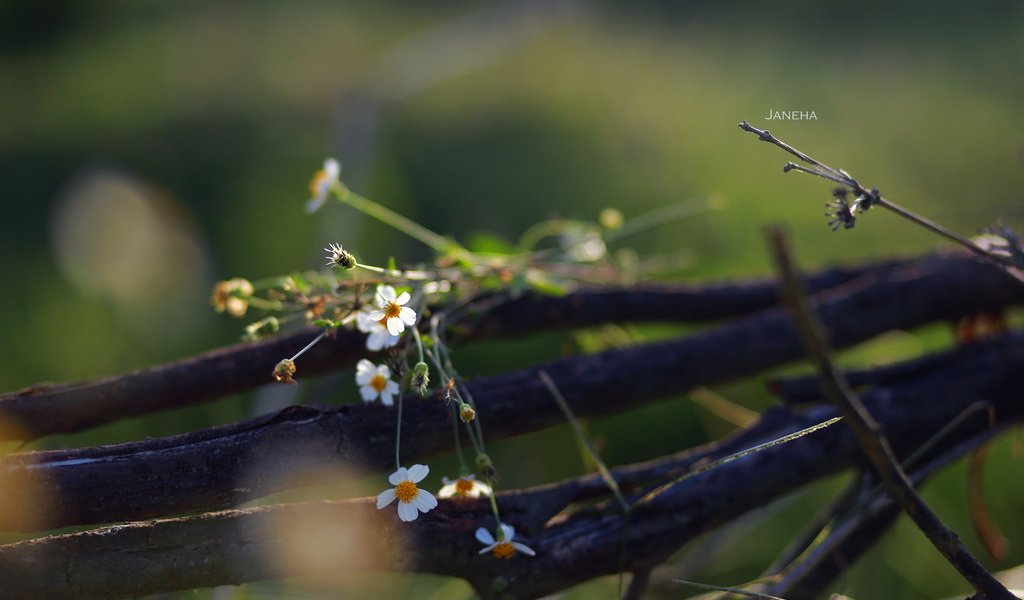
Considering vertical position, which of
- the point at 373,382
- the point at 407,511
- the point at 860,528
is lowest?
the point at 860,528

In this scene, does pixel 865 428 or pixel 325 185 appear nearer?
pixel 865 428

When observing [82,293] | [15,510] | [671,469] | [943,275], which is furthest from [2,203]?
[943,275]

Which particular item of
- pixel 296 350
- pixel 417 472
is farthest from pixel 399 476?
pixel 296 350

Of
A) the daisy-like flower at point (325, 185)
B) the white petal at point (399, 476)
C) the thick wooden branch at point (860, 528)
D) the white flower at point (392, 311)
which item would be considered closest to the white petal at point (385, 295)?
the white flower at point (392, 311)

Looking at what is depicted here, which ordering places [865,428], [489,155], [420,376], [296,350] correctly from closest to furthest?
[865,428] < [420,376] < [296,350] < [489,155]

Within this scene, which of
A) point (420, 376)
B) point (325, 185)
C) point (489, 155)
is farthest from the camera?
point (489, 155)

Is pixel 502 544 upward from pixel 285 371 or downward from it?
downward

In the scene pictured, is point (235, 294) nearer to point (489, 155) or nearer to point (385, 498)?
point (385, 498)

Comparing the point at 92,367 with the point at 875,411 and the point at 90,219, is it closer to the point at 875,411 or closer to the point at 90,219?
the point at 90,219
